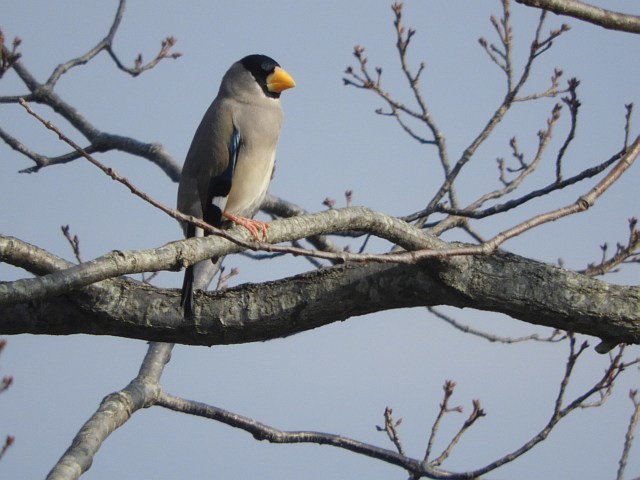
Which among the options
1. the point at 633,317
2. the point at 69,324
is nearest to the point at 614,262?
the point at 633,317

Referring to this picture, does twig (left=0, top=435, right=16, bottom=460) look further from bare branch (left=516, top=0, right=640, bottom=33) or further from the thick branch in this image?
bare branch (left=516, top=0, right=640, bottom=33)

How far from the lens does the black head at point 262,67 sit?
6211 mm

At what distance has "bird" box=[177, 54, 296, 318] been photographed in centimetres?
528

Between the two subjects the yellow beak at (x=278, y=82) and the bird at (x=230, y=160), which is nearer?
the bird at (x=230, y=160)

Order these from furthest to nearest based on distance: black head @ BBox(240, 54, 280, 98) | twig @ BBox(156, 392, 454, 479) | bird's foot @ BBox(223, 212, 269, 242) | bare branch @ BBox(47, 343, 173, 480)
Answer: black head @ BBox(240, 54, 280, 98)
twig @ BBox(156, 392, 454, 479)
bare branch @ BBox(47, 343, 173, 480)
bird's foot @ BBox(223, 212, 269, 242)

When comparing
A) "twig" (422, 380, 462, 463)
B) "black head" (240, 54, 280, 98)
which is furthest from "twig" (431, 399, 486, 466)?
"black head" (240, 54, 280, 98)

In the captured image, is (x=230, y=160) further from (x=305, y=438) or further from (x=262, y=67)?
(x=305, y=438)

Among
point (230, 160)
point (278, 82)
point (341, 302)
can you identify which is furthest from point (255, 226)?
point (278, 82)

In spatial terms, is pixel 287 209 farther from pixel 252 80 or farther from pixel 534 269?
pixel 534 269

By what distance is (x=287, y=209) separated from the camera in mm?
6340

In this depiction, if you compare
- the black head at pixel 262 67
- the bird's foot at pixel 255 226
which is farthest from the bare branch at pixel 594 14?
the black head at pixel 262 67

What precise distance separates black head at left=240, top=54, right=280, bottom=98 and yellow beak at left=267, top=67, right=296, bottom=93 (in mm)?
24

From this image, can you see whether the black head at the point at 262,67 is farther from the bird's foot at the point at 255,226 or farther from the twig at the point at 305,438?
the twig at the point at 305,438

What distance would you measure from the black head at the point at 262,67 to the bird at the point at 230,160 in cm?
8
